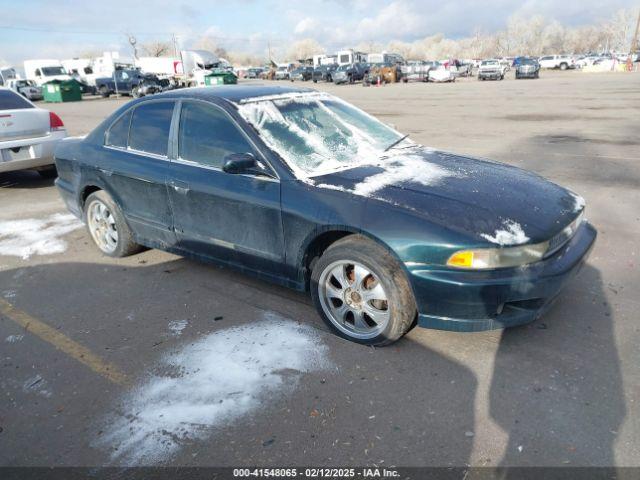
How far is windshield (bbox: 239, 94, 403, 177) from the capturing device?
3.49 meters

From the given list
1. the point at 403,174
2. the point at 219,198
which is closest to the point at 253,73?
the point at 219,198

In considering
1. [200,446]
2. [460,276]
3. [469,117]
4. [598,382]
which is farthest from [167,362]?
[469,117]

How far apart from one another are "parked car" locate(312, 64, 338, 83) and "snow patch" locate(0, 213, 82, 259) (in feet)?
137

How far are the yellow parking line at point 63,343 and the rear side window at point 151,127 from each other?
5.22 feet

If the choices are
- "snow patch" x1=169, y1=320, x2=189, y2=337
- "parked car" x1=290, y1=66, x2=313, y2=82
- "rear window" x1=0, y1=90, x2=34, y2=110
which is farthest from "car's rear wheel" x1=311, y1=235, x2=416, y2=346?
"parked car" x1=290, y1=66, x2=313, y2=82

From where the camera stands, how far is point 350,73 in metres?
41.5

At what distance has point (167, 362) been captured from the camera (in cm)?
309

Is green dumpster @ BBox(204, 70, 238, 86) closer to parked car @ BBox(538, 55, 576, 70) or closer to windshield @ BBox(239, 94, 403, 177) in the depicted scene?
windshield @ BBox(239, 94, 403, 177)

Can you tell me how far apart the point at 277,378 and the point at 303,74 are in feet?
171

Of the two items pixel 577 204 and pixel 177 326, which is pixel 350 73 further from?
pixel 177 326

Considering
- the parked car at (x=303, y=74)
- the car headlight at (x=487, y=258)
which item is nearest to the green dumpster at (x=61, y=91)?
the parked car at (x=303, y=74)

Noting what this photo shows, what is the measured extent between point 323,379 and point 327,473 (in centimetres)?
68

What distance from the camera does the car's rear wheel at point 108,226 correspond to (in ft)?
15.0

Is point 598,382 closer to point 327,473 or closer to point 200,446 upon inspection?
point 327,473
